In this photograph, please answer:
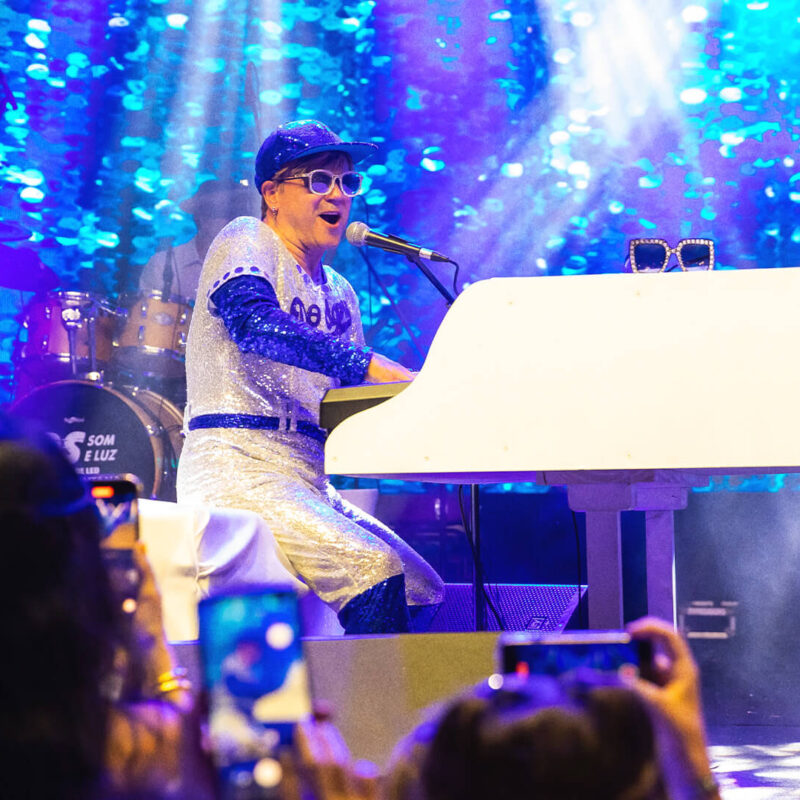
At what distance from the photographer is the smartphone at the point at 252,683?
2.60 ft

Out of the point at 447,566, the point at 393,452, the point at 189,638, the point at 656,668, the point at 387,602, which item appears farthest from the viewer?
the point at 447,566

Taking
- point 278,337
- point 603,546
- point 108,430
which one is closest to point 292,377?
point 278,337

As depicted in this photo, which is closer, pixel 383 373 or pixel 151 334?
pixel 383 373

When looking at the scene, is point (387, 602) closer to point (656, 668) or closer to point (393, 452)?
point (393, 452)

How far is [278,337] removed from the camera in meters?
2.23

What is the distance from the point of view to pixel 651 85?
5.56 m

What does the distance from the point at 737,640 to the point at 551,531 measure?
3.11 ft

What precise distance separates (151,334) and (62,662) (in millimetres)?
4500

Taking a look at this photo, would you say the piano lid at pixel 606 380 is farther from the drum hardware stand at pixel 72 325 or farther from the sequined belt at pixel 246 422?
the drum hardware stand at pixel 72 325

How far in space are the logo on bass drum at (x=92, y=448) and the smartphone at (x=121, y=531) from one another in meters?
4.00

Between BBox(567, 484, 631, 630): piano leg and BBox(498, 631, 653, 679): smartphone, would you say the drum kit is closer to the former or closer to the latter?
BBox(567, 484, 631, 630): piano leg

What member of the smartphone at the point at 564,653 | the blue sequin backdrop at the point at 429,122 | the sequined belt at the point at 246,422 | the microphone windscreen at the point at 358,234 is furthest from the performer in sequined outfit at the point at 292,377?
the blue sequin backdrop at the point at 429,122

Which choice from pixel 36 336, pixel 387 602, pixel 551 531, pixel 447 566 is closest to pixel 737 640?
pixel 551 531

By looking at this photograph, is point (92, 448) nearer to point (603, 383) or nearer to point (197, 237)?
point (197, 237)
